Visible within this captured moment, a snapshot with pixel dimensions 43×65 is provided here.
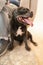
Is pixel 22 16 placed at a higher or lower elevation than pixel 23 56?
higher

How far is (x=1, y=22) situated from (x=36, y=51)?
366 millimetres

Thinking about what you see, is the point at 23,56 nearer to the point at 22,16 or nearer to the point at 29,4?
Result: the point at 22,16

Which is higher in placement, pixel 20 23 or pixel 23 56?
pixel 20 23

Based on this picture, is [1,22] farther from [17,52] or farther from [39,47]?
[39,47]

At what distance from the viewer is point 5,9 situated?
114 centimetres

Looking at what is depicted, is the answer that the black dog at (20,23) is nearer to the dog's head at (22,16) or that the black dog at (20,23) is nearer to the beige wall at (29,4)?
the dog's head at (22,16)

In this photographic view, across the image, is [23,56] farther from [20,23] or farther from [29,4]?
[29,4]

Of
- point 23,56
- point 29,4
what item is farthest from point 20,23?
point 29,4

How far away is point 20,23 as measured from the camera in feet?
3.76

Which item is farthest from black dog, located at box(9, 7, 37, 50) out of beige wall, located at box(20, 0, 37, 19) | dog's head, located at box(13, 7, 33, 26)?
beige wall, located at box(20, 0, 37, 19)

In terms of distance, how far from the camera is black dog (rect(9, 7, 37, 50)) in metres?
1.12

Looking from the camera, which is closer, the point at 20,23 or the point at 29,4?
the point at 20,23

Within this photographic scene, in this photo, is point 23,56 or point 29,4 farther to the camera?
point 29,4

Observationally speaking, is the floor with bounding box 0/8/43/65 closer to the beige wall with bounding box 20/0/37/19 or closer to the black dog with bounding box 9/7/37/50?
the black dog with bounding box 9/7/37/50
